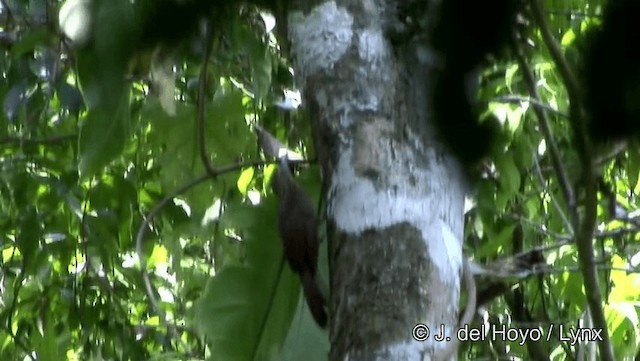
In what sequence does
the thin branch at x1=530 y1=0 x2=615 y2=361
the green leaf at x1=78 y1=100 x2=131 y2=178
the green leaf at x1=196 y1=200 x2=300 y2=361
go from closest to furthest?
the thin branch at x1=530 y1=0 x2=615 y2=361, the green leaf at x1=78 y1=100 x2=131 y2=178, the green leaf at x1=196 y1=200 x2=300 y2=361

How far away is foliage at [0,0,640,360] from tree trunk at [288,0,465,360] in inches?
6.2

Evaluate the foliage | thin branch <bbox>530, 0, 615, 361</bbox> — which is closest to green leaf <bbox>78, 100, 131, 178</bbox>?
the foliage

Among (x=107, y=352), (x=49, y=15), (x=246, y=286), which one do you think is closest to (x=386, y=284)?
(x=246, y=286)

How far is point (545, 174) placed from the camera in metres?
1.42

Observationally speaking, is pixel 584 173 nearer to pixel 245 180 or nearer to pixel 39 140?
pixel 245 180

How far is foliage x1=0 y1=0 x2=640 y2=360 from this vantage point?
2.84 feet

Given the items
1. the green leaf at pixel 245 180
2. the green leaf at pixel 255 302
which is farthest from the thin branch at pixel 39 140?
the green leaf at pixel 255 302

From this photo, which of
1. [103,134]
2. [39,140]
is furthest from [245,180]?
[103,134]

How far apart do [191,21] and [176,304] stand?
49.2 inches
